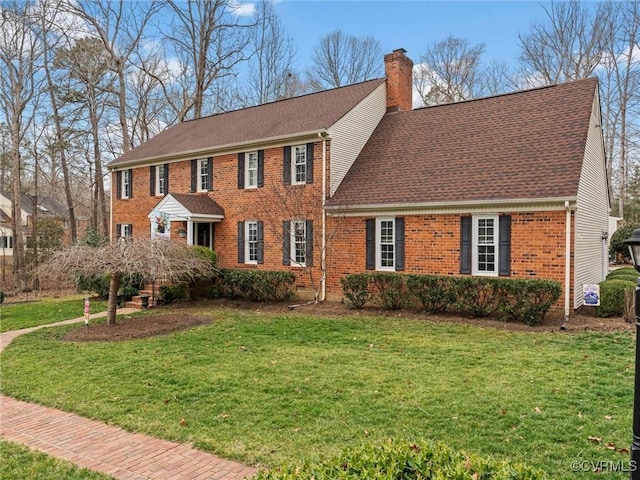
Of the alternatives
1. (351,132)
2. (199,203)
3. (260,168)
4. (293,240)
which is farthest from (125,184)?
(351,132)

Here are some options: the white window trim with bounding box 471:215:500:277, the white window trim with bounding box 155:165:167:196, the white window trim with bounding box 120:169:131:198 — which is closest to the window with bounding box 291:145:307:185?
the white window trim with bounding box 471:215:500:277

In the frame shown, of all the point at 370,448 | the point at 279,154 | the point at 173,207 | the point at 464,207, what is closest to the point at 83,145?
the point at 173,207

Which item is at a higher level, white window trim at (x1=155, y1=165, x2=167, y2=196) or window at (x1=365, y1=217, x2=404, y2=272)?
white window trim at (x1=155, y1=165, x2=167, y2=196)

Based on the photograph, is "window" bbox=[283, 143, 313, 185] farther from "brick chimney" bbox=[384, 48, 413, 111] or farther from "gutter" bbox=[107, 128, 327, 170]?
"brick chimney" bbox=[384, 48, 413, 111]

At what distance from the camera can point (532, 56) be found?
93.2 ft

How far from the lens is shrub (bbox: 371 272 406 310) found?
12211mm

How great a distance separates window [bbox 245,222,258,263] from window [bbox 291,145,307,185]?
94.9 inches

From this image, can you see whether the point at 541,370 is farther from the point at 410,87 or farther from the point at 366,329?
the point at 410,87

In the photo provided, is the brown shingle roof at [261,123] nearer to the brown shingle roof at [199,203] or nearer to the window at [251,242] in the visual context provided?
the brown shingle roof at [199,203]

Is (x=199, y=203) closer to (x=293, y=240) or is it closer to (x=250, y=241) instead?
(x=250, y=241)

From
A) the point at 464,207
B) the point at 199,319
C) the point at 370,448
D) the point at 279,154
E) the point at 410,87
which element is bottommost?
the point at 199,319

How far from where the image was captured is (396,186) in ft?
44.7

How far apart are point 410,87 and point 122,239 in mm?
12744

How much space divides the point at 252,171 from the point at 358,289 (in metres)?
6.66
